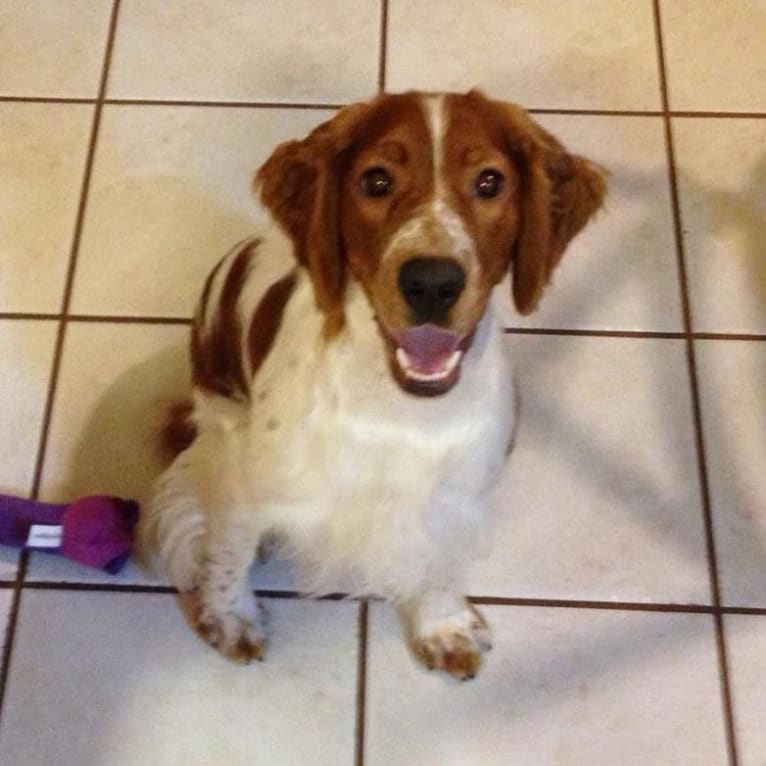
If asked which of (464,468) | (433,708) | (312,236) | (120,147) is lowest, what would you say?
(433,708)

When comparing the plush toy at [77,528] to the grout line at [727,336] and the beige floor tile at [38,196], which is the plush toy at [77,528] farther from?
the grout line at [727,336]

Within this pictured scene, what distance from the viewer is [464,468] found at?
156 cm

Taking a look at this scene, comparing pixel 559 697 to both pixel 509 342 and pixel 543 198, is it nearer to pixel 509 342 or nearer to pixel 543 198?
pixel 509 342

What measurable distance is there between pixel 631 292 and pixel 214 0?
1.19 m

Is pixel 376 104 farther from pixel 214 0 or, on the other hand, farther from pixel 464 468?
pixel 214 0

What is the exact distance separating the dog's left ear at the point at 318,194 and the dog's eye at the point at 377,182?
6 centimetres

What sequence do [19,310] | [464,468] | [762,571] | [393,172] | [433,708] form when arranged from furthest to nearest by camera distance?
[19,310] < [762,571] < [433,708] < [464,468] < [393,172]

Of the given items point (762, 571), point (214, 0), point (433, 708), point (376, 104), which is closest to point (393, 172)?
point (376, 104)

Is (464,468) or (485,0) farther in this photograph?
(485,0)

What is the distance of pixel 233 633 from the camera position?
1832mm

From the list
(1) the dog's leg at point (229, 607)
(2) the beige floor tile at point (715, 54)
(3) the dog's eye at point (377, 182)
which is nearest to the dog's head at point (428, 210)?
(3) the dog's eye at point (377, 182)

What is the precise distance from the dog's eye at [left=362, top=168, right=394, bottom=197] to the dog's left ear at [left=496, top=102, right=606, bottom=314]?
0.17 meters

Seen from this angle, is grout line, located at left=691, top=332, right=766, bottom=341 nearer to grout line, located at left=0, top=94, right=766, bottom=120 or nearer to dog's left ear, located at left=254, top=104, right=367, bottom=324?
grout line, located at left=0, top=94, right=766, bottom=120

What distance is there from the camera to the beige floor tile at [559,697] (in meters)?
1.83
